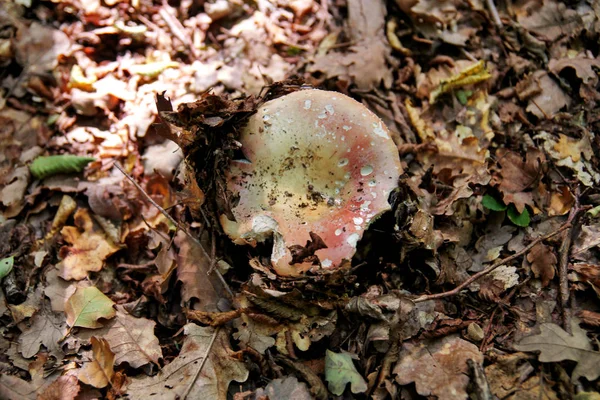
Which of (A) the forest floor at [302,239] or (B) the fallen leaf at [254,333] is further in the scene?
(B) the fallen leaf at [254,333]

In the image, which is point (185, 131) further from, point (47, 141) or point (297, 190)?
point (47, 141)

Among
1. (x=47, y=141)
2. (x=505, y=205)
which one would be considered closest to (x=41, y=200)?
(x=47, y=141)

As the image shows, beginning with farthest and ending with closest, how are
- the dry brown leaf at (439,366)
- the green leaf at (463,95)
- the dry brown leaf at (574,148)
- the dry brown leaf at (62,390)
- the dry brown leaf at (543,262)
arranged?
the green leaf at (463,95)
the dry brown leaf at (574,148)
the dry brown leaf at (543,262)
the dry brown leaf at (62,390)
the dry brown leaf at (439,366)

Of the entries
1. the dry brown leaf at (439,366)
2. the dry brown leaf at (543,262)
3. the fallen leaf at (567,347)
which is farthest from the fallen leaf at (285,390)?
the dry brown leaf at (543,262)

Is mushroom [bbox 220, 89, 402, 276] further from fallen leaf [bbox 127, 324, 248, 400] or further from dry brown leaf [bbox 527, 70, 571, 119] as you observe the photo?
dry brown leaf [bbox 527, 70, 571, 119]

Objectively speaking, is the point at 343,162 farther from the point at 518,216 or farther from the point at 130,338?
the point at 130,338

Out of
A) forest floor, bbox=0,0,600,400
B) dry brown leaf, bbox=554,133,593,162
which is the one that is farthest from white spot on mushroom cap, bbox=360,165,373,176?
dry brown leaf, bbox=554,133,593,162

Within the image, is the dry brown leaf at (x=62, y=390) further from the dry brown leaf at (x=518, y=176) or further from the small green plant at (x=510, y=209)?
the dry brown leaf at (x=518, y=176)
